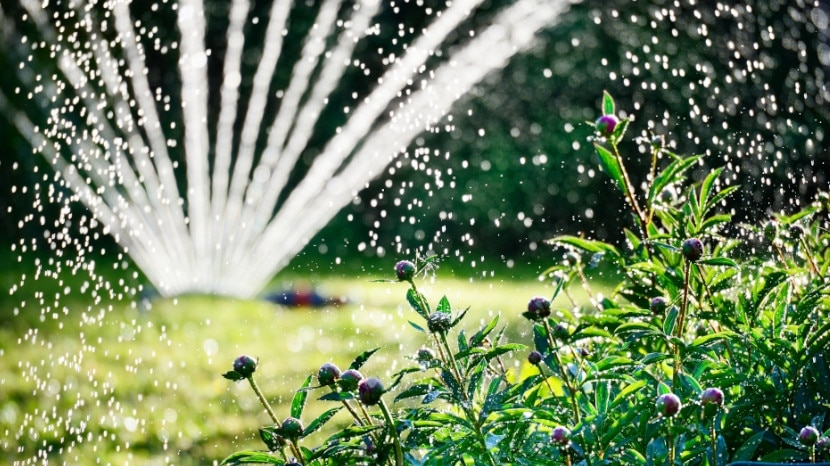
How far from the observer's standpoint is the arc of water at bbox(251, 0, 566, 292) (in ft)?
30.2

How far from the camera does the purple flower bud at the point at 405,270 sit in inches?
41.1

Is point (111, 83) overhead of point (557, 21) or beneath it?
overhead

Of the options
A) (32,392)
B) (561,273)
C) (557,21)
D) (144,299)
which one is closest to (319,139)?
(557,21)

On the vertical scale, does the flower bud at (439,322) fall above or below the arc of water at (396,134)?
below

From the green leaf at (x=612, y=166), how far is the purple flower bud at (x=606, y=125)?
7 centimetres

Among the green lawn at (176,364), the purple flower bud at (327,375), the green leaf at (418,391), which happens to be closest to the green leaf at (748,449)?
the green leaf at (418,391)

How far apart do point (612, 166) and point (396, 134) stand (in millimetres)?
7924

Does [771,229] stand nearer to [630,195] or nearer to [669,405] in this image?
[630,195]

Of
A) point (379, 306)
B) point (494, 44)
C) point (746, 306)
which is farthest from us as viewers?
point (494, 44)

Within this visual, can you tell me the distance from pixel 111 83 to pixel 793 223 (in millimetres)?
9222

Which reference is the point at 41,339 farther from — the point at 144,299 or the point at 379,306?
the point at 379,306

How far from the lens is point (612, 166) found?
1.25 metres

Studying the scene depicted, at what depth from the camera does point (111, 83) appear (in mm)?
9648

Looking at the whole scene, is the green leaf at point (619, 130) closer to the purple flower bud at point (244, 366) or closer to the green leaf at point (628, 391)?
the green leaf at point (628, 391)
